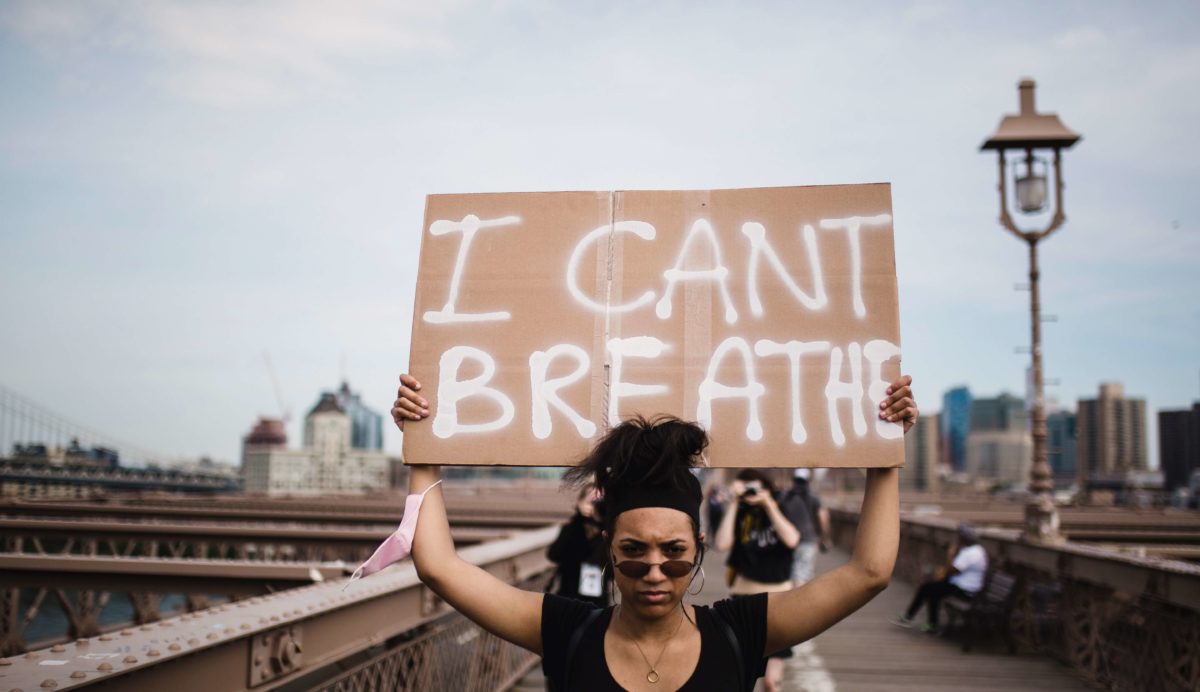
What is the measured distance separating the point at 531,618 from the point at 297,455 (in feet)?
619

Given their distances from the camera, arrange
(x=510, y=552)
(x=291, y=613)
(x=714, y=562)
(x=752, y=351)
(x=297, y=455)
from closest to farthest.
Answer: (x=752, y=351)
(x=291, y=613)
(x=510, y=552)
(x=714, y=562)
(x=297, y=455)

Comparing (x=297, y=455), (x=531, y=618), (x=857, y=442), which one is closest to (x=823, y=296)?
(x=857, y=442)

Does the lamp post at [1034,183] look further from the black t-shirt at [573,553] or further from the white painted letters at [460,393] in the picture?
the white painted letters at [460,393]

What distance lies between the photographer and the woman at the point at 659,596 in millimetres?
2305

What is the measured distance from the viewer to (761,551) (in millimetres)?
6629

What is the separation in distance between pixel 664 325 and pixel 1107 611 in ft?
25.7

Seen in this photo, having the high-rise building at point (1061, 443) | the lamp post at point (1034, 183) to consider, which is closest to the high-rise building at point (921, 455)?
the high-rise building at point (1061, 443)

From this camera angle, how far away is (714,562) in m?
23.9

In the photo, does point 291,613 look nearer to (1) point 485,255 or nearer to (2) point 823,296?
(1) point 485,255

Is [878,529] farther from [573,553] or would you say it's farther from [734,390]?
[573,553]

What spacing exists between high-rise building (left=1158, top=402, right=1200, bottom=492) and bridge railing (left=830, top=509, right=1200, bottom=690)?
374 ft

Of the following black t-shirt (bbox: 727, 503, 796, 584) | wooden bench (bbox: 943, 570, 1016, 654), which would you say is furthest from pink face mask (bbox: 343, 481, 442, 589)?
wooden bench (bbox: 943, 570, 1016, 654)

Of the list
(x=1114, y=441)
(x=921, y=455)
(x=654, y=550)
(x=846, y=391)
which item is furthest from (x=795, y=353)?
(x=921, y=455)

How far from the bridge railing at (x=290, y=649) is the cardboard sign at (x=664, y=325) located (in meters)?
0.86
